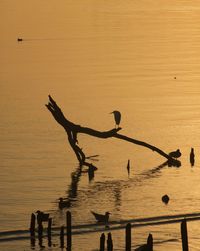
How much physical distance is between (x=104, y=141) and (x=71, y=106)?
1135cm

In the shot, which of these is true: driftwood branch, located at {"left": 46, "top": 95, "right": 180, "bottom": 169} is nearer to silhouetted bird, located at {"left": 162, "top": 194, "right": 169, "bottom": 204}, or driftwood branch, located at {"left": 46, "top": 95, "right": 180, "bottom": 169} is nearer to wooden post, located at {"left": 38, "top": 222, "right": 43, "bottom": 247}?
silhouetted bird, located at {"left": 162, "top": 194, "right": 169, "bottom": 204}

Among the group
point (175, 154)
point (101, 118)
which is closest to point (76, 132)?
point (175, 154)

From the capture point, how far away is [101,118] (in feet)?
225

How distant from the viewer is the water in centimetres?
4838

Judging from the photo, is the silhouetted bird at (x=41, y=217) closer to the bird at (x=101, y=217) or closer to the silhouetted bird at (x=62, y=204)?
the bird at (x=101, y=217)

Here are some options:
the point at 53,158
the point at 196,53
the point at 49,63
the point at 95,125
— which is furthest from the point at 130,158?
the point at 196,53

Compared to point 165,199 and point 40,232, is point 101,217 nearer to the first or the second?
point 40,232

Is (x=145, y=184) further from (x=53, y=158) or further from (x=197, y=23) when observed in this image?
(x=197, y=23)

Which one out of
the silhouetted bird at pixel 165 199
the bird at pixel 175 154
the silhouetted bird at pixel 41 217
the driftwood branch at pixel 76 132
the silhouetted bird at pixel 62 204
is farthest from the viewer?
the bird at pixel 175 154

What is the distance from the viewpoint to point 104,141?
62.2m

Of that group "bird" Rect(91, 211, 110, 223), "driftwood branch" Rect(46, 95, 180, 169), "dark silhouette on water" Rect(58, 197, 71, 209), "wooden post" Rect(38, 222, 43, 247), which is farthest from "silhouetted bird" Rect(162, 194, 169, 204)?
"wooden post" Rect(38, 222, 43, 247)

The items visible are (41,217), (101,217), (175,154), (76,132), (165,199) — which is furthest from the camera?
(175,154)

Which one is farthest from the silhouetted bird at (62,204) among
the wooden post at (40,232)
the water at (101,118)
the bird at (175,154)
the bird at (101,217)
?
the bird at (175,154)

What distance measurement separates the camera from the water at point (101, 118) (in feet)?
159
